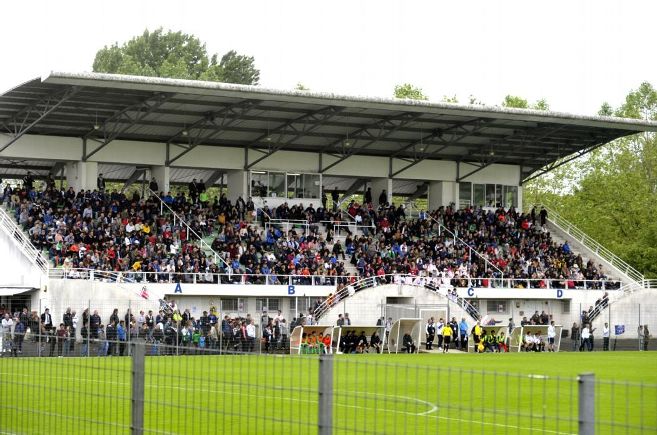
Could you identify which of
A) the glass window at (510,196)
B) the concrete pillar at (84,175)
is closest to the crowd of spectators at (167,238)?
the concrete pillar at (84,175)

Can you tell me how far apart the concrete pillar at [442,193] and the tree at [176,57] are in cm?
4279

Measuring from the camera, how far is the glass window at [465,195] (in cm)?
6219

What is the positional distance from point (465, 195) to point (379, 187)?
529 centimetres

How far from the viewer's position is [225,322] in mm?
39938

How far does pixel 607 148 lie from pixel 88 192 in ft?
139

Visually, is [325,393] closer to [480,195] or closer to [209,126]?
[209,126]

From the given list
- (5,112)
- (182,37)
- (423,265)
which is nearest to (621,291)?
(423,265)

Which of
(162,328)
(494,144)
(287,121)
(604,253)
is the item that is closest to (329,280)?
(287,121)

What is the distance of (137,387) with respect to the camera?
8.61 metres

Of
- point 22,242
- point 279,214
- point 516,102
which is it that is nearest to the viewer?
point 22,242

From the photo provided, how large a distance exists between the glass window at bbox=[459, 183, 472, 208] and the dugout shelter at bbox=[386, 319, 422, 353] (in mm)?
19050

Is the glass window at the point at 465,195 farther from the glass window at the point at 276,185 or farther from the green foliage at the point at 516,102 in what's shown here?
the green foliage at the point at 516,102

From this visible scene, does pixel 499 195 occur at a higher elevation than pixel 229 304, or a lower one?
higher

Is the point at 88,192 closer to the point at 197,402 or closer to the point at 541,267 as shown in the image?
the point at 541,267
